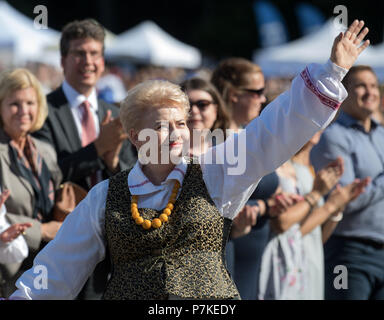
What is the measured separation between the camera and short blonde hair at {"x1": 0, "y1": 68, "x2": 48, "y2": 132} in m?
4.58

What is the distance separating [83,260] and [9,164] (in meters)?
1.51

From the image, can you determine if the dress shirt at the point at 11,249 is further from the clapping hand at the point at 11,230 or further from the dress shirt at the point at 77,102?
the dress shirt at the point at 77,102

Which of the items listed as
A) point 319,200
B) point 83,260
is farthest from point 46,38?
A: point 83,260

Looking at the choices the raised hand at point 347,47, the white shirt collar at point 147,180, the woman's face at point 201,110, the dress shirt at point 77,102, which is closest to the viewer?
the raised hand at point 347,47

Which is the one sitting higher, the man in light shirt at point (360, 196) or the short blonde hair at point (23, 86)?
the short blonde hair at point (23, 86)

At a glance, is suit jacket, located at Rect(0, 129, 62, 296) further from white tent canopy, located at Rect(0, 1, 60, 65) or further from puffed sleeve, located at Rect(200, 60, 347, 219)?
white tent canopy, located at Rect(0, 1, 60, 65)

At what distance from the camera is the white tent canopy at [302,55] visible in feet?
52.8

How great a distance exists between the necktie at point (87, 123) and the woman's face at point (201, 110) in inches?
29.9

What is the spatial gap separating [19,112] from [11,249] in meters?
0.88

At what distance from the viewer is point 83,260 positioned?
10.1 feet

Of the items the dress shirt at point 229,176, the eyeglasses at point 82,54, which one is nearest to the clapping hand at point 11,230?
the dress shirt at point 229,176

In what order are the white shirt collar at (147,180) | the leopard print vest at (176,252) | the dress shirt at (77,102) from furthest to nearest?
the dress shirt at (77,102) < the white shirt collar at (147,180) < the leopard print vest at (176,252)

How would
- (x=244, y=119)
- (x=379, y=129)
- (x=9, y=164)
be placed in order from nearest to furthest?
1. (x=9, y=164)
2. (x=244, y=119)
3. (x=379, y=129)

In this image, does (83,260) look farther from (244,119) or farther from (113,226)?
(244,119)
